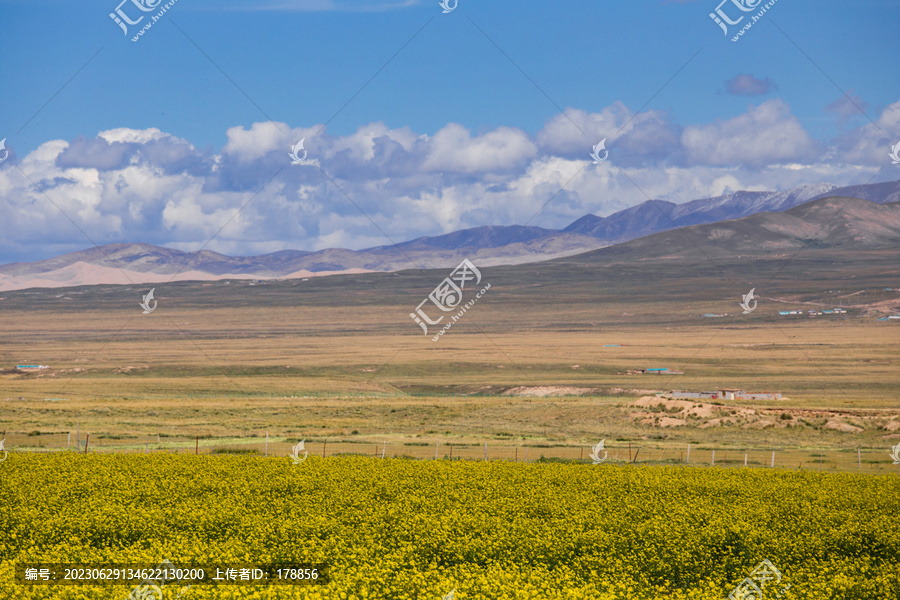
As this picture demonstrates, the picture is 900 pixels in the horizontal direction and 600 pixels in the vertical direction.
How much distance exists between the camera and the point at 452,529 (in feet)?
64.9

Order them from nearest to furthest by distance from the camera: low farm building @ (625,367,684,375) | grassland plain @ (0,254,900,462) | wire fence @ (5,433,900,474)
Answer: wire fence @ (5,433,900,474) < grassland plain @ (0,254,900,462) < low farm building @ (625,367,684,375)

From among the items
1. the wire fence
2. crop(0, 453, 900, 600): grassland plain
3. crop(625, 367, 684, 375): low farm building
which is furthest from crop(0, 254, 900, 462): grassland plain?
crop(0, 453, 900, 600): grassland plain

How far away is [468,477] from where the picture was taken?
2688 centimetres

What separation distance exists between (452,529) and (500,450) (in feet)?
90.9

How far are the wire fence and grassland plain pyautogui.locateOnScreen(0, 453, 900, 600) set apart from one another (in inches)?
562

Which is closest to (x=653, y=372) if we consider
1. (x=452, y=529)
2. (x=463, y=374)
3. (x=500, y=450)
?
(x=463, y=374)

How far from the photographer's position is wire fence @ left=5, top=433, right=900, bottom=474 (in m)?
41.5

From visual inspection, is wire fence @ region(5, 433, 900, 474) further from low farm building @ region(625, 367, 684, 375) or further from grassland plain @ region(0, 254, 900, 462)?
low farm building @ region(625, 367, 684, 375)

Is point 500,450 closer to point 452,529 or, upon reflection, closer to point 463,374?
point 452,529

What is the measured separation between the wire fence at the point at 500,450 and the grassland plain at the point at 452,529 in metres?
14.3

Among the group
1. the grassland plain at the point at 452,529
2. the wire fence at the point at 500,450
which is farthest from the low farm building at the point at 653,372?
the grassland plain at the point at 452,529

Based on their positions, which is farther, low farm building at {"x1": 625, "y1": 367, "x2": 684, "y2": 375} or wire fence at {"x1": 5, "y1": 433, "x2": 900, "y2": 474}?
low farm building at {"x1": 625, "y1": 367, "x2": 684, "y2": 375}

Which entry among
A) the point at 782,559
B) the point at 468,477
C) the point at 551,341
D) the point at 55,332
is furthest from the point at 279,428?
the point at 55,332

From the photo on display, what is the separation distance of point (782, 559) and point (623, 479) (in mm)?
8649
